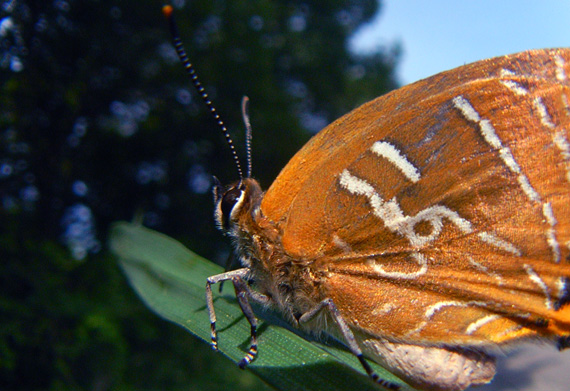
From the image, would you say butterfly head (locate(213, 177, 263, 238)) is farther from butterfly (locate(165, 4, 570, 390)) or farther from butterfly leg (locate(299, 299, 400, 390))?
butterfly leg (locate(299, 299, 400, 390))

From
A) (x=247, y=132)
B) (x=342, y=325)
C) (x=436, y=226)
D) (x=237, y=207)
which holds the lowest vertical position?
(x=342, y=325)

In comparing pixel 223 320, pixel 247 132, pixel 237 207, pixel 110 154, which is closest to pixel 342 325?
pixel 223 320

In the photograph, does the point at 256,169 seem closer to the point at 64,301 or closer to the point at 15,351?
the point at 64,301

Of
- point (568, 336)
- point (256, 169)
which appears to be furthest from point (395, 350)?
point (256, 169)

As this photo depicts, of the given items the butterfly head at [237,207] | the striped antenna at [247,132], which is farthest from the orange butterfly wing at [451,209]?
the striped antenna at [247,132]

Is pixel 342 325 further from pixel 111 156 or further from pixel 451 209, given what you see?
pixel 111 156
